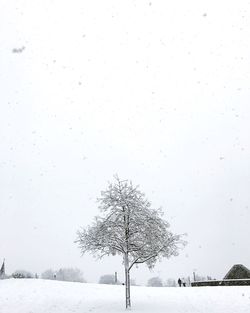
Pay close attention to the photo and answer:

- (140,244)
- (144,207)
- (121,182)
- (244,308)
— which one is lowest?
(244,308)

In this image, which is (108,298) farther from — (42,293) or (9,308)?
(9,308)

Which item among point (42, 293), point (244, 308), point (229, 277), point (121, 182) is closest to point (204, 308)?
point (244, 308)

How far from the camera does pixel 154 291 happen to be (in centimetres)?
3947

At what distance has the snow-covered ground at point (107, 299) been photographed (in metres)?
29.1

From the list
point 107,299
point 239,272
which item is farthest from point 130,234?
point 239,272

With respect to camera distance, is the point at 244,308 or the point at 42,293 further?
the point at 42,293

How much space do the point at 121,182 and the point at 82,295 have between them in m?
11.1

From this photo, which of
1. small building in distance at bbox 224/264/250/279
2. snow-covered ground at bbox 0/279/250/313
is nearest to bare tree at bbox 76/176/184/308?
snow-covered ground at bbox 0/279/250/313

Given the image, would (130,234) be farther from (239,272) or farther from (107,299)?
(239,272)

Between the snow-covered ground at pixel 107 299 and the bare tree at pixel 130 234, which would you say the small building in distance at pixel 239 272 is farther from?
the bare tree at pixel 130 234

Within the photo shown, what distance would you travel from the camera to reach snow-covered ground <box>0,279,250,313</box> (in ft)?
95.4

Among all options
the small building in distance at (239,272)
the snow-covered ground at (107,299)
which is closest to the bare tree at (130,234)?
the snow-covered ground at (107,299)

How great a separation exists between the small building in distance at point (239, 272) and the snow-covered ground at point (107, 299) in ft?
41.9

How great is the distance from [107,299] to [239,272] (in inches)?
951
